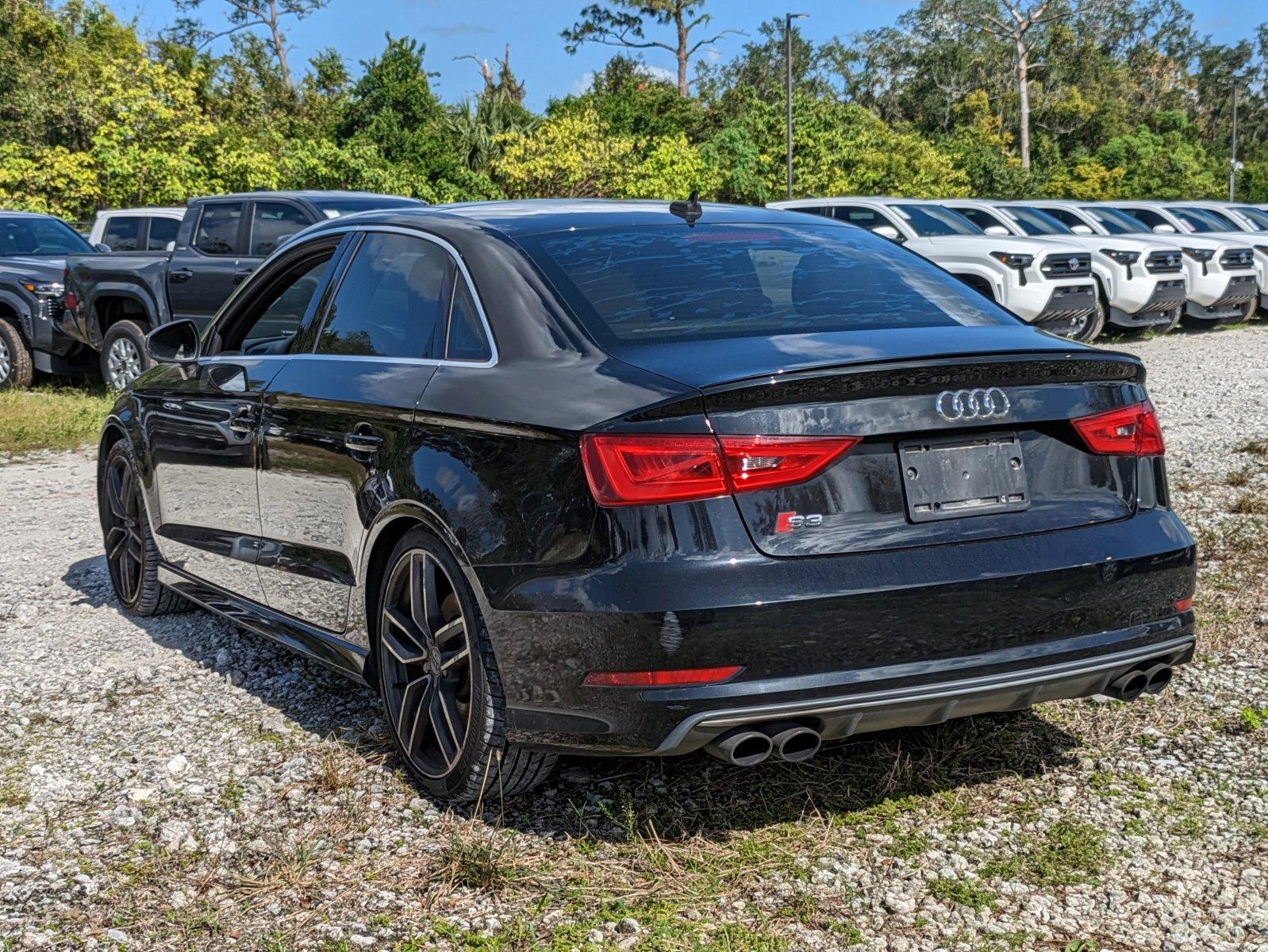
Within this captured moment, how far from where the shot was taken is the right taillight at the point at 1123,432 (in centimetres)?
365

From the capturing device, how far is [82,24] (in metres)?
47.7

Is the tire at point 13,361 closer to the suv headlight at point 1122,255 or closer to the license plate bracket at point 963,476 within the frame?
the suv headlight at point 1122,255

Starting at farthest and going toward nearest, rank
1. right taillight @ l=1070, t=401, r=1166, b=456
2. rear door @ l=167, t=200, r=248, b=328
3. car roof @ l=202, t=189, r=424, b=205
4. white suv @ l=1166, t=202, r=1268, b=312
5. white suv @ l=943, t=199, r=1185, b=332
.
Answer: white suv @ l=1166, t=202, r=1268, b=312
white suv @ l=943, t=199, r=1185, b=332
rear door @ l=167, t=200, r=248, b=328
car roof @ l=202, t=189, r=424, b=205
right taillight @ l=1070, t=401, r=1166, b=456

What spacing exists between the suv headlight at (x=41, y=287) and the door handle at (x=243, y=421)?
11.2 meters

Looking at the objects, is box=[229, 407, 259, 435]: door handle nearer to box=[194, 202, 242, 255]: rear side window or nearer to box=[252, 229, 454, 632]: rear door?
box=[252, 229, 454, 632]: rear door

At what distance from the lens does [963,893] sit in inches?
136

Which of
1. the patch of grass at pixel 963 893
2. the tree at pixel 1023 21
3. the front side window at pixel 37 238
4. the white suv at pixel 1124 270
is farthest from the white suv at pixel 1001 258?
the tree at pixel 1023 21

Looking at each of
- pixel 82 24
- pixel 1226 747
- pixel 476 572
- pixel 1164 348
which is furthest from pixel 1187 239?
pixel 82 24

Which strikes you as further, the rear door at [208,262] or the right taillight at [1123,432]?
the rear door at [208,262]

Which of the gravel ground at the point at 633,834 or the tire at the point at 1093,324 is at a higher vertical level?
the tire at the point at 1093,324

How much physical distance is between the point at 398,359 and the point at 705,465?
1.32m

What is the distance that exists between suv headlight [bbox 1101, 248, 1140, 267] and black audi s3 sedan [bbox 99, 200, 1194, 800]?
1544 centimetres

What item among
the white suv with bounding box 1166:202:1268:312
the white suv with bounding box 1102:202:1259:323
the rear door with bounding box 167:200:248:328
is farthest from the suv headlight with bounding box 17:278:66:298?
the white suv with bounding box 1166:202:1268:312

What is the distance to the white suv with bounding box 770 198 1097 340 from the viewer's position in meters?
16.9
